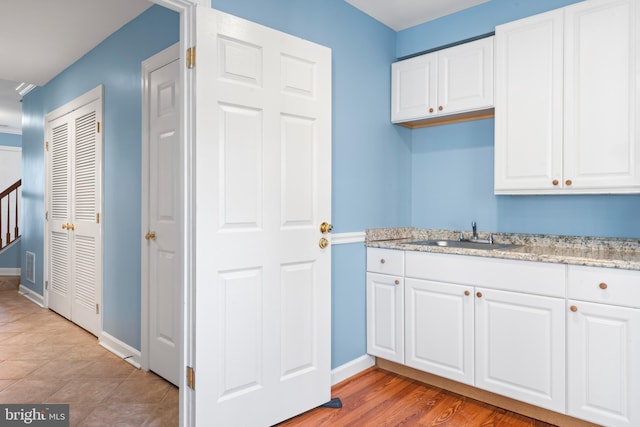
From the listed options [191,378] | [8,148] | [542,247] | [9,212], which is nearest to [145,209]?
[191,378]

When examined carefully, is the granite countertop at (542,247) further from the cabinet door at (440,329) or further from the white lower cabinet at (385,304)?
the cabinet door at (440,329)

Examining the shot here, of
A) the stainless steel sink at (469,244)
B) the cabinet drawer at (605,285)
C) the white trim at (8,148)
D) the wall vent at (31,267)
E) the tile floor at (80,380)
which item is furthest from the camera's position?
the white trim at (8,148)

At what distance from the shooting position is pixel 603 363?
1903mm

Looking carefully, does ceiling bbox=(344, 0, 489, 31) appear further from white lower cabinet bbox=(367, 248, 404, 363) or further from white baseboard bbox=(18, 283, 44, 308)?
white baseboard bbox=(18, 283, 44, 308)

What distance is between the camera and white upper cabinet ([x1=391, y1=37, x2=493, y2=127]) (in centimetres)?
263

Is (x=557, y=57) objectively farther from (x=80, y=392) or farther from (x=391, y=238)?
(x=80, y=392)

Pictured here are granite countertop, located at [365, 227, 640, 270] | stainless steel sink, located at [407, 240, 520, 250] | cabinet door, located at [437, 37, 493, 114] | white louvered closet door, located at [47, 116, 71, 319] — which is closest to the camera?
granite countertop, located at [365, 227, 640, 270]

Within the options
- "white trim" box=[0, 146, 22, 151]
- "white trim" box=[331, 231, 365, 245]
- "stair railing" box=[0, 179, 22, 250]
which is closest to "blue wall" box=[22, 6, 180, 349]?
"white trim" box=[331, 231, 365, 245]

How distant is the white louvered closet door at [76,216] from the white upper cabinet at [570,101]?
10.3 feet

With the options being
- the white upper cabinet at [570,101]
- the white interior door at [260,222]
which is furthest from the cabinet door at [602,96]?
the white interior door at [260,222]

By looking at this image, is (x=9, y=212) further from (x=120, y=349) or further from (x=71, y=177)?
(x=120, y=349)

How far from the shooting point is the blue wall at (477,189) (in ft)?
7.93

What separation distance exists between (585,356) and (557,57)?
5.25ft

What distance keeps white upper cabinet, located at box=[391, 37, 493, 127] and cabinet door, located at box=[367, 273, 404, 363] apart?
48.0 inches
